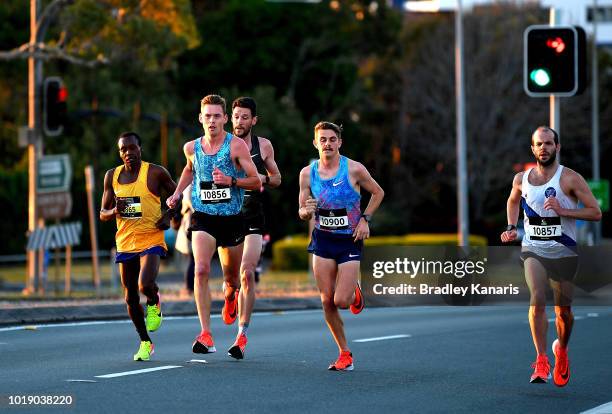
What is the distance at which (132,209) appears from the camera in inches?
500

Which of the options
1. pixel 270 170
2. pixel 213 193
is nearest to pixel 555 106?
pixel 270 170

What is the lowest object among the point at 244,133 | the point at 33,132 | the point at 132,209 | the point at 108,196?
the point at 132,209

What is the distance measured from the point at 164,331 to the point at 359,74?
45.9 m

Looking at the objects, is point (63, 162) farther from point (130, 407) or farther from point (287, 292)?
point (130, 407)

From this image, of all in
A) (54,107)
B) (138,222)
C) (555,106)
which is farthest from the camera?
(54,107)

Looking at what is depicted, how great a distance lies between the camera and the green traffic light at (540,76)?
16.8 meters

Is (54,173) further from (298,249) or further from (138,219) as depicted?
(138,219)

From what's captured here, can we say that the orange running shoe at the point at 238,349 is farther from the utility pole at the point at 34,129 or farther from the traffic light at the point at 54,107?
the utility pole at the point at 34,129

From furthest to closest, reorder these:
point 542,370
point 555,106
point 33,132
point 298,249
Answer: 1. point 298,249
2. point 33,132
3. point 555,106
4. point 542,370

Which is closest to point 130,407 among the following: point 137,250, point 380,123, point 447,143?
point 137,250

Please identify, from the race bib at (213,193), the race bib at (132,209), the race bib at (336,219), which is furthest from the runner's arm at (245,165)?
the race bib at (132,209)

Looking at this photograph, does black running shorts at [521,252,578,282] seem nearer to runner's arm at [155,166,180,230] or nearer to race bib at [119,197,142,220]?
runner's arm at [155,166,180,230]

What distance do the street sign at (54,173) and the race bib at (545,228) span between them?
61.2ft

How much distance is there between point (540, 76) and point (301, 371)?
599 cm
